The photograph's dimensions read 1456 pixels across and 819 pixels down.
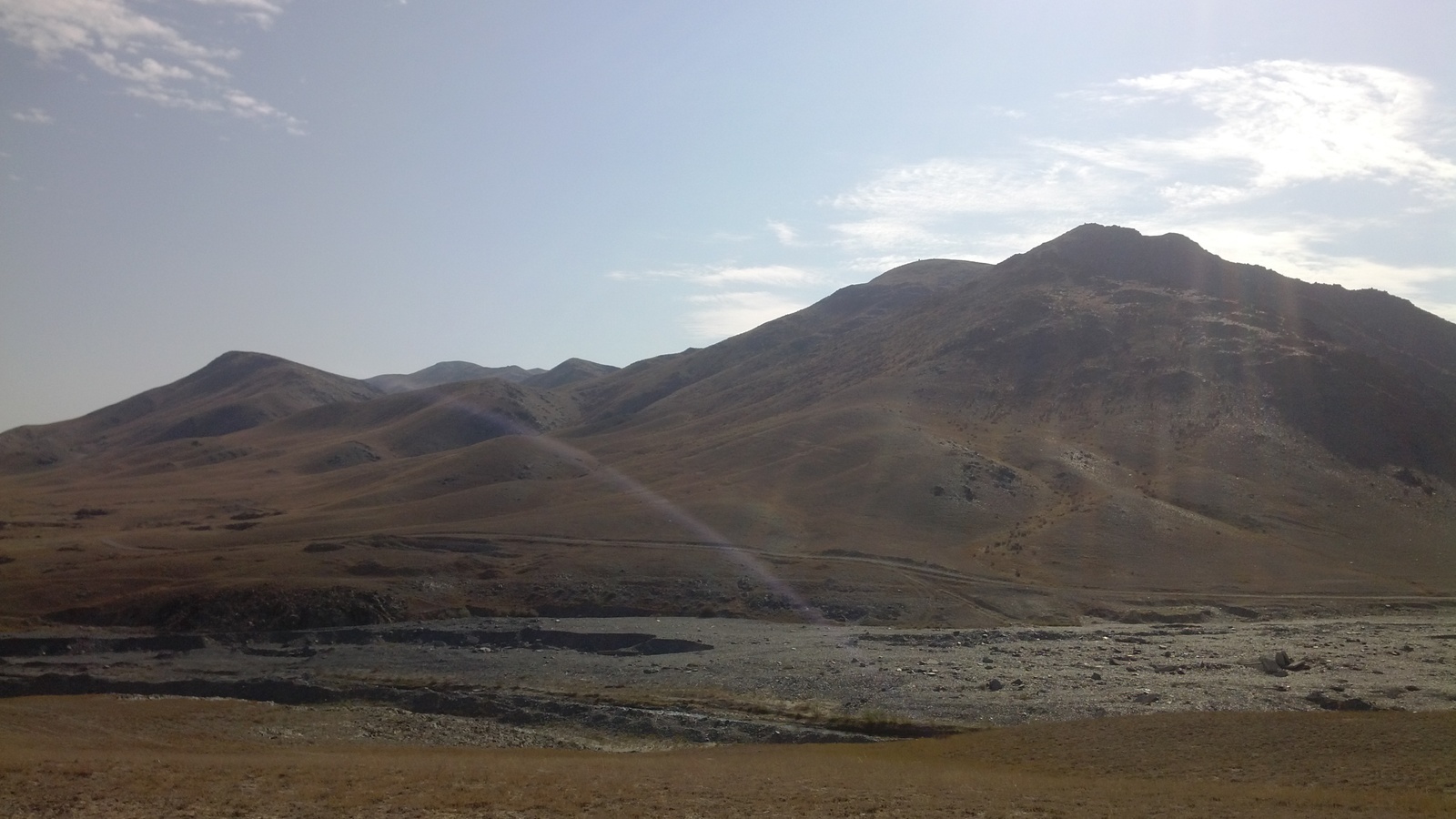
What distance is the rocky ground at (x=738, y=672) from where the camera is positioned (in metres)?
36.9

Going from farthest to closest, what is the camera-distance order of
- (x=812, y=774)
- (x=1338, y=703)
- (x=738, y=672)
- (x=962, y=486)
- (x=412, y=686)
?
(x=962, y=486), (x=412, y=686), (x=738, y=672), (x=1338, y=703), (x=812, y=774)

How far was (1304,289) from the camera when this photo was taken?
5517 inches

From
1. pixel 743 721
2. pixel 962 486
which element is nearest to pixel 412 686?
pixel 743 721

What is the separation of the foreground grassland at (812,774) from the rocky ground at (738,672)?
3.52 m

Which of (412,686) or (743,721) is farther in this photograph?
(412,686)

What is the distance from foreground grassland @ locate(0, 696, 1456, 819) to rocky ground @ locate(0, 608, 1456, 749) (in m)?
3.52

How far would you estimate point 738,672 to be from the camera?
4559 cm

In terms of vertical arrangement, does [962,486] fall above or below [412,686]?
above

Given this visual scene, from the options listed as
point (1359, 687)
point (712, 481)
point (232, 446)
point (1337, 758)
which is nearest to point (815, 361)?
point (712, 481)

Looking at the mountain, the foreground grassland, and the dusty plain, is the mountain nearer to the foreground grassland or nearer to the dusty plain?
the dusty plain

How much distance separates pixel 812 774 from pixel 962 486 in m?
60.5

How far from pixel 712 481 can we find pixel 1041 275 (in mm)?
70720

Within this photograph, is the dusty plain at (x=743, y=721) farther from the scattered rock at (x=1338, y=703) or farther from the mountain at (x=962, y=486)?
the mountain at (x=962, y=486)

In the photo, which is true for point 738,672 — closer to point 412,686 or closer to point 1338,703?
point 412,686
